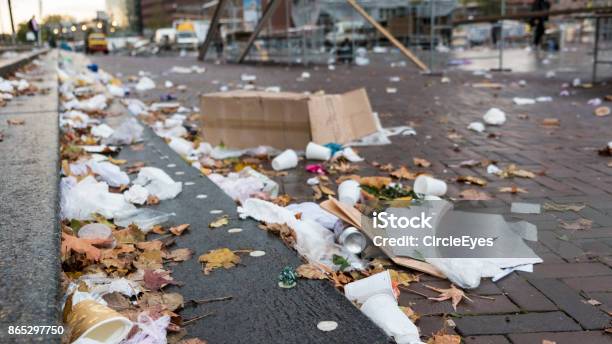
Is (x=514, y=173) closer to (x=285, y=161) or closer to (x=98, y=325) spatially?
(x=285, y=161)

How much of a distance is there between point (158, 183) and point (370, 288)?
1.40 meters

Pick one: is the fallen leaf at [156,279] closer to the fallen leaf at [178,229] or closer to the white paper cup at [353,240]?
the fallen leaf at [178,229]

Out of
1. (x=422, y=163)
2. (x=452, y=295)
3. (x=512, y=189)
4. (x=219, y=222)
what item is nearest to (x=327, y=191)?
(x=422, y=163)

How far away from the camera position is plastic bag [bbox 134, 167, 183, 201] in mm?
2889

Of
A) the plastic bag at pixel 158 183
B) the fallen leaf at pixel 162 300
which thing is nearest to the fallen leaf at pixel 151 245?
the fallen leaf at pixel 162 300

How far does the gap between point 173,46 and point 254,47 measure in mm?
20151

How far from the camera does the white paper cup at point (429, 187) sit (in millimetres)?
3271

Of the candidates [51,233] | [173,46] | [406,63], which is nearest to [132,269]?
[51,233]

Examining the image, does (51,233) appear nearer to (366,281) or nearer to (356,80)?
(366,281)

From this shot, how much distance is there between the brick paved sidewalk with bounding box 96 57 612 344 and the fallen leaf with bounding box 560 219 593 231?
37 mm

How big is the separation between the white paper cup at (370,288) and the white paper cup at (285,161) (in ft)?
7.01

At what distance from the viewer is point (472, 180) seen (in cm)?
362

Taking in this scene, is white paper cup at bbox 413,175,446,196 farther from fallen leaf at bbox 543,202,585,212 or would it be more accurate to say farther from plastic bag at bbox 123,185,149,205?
plastic bag at bbox 123,185,149,205

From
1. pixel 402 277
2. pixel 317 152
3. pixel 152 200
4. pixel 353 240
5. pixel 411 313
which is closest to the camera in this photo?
pixel 411 313
